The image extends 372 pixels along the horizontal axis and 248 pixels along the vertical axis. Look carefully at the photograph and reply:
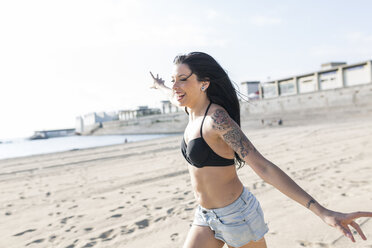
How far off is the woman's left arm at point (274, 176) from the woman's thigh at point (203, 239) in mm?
618

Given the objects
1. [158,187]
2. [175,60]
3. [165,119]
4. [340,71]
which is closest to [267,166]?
[175,60]

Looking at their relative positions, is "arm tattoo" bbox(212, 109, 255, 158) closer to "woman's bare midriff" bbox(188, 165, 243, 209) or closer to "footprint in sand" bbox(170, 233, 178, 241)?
"woman's bare midriff" bbox(188, 165, 243, 209)

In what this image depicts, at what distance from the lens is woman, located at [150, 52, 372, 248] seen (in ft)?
6.59

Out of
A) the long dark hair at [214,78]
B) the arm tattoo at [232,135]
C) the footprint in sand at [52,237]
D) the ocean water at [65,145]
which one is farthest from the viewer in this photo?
the ocean water at [65,145]

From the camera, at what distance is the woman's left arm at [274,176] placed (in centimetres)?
157

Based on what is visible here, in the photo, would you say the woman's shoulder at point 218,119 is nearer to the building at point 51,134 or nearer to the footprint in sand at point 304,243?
the footprint in sand at point 304,243

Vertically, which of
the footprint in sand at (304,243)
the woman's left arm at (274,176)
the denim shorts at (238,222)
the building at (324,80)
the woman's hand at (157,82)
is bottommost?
the footprint in sand at (304,243)

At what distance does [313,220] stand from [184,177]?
3.88 m

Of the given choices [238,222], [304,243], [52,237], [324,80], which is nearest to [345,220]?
[238,222]

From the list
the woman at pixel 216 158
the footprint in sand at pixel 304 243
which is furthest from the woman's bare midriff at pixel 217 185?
the footprint in sand at pixel 304 243

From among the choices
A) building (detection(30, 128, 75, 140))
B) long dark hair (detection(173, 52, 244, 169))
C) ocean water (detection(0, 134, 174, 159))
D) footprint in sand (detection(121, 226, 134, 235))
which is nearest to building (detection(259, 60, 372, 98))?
ocean water (detection(0, 134, 174, 159))

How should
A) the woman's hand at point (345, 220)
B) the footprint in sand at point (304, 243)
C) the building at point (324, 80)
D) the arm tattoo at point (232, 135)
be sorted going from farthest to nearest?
the building at point (324, 80)
the footprint in sand at point (304, 243)
the arm tattoo at point (232, 135)
the woman's hand at point (345, 220)

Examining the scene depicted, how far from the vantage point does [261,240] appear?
6.98ft

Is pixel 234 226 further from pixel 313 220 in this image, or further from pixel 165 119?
pixel 165 119
